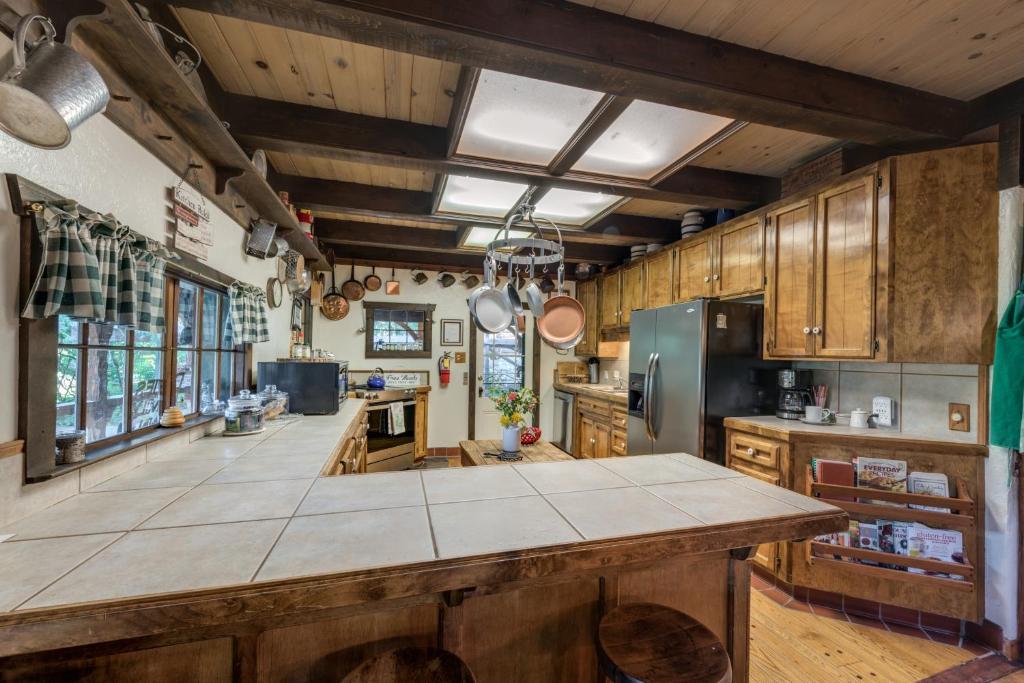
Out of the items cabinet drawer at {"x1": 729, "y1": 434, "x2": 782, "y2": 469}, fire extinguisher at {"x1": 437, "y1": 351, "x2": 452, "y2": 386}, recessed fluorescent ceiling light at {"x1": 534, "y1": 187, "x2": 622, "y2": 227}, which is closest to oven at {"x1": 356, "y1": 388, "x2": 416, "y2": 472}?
fire extinguisher at {"x1": 437, "y1": 351, "x2": 452, "y2": 386}

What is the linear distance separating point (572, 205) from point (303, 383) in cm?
222

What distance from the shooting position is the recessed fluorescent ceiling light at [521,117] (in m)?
1.66

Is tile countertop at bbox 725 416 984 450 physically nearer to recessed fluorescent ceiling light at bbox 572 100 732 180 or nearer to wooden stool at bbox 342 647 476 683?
recessed fluorescent ceiling light at bbox 572 100 732 180

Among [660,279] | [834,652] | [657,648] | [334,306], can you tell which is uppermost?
[660,279]

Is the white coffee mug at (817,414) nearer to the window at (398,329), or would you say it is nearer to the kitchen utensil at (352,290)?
the window at (398,329)

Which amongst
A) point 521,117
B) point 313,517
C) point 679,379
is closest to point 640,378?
point 679,379

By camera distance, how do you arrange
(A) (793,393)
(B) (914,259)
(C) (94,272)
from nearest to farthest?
1. (C) (94,272)
2. (B) (914,259)
3. (A) (793,393)

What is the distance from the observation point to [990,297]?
1946 millimetres

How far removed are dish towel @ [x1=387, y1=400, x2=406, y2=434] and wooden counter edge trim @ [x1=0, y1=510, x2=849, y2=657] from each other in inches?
134

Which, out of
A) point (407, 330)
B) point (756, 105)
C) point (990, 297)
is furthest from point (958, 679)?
point (407, 330)

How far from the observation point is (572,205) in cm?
294

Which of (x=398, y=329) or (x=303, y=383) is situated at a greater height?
(x=398, y=329)

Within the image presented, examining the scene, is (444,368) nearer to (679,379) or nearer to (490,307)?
(679,379)

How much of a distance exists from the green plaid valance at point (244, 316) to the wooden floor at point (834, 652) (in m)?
3.06
